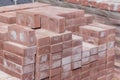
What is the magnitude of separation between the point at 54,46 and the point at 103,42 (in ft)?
4.16

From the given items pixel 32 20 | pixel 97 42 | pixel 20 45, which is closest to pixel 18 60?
pixel 20 45

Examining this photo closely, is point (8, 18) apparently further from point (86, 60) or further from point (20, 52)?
point (86, 60)

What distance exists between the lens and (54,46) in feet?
12.5

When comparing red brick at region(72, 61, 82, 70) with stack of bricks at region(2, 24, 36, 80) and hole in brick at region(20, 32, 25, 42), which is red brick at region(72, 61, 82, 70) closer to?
stack of bricks at region(2, 24, 36, 80)

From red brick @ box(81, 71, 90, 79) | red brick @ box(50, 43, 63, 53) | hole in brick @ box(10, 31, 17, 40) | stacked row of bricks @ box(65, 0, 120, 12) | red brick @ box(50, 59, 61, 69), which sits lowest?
red brick @ box(81, 71, 90, 79)

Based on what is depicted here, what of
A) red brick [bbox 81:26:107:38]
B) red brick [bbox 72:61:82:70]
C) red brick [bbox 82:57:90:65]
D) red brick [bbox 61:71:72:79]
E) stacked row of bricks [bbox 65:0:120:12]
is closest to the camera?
red brick [bbox 61:71:72:79]

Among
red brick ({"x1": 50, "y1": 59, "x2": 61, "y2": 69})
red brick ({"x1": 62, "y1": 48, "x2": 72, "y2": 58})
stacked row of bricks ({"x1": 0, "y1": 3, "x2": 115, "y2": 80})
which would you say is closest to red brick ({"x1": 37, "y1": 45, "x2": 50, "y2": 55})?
stacked row of bricks ({"x1": 0, "y1": 3, "x2": 115, "y2": 80})

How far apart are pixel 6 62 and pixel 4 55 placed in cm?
10

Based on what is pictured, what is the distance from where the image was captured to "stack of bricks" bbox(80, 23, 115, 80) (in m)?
4.70

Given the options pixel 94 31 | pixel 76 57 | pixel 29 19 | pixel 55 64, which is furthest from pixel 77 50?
pixel 29 19

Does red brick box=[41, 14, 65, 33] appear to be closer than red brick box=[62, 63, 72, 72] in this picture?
Yes

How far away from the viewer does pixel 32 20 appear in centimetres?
403

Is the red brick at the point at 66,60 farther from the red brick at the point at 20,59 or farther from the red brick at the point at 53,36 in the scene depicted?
the red brick at the point at 20,59

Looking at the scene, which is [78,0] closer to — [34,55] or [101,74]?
[101,74]
